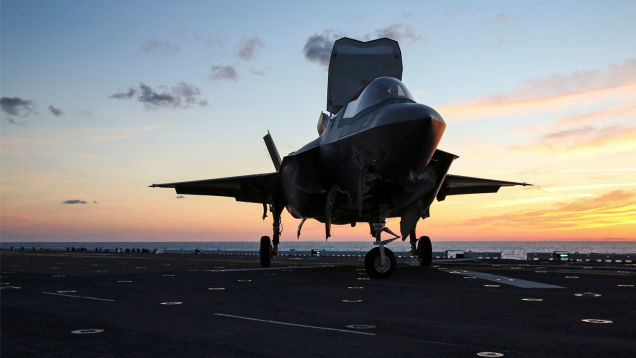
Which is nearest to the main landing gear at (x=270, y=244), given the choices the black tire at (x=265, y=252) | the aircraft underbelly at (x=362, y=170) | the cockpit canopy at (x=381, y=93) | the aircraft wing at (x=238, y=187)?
the black tire at (x=265, y=252)

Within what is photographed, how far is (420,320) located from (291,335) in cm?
205

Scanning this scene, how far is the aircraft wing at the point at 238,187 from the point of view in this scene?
20.7 m

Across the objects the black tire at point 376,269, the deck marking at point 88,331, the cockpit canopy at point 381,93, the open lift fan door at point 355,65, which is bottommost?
the deck marking at point 88,331

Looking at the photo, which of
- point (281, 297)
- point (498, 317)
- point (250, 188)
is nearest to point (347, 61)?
point (250, 188)

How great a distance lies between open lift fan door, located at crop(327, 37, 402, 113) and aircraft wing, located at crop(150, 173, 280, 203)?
12.9ft

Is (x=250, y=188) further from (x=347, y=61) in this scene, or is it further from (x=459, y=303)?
(x=459, y=303)

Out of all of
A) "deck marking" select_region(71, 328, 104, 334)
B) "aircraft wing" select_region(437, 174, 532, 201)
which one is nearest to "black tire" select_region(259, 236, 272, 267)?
"aircraft wing" select_region(437, 174, 532, 201)

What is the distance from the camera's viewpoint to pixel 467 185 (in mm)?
22875

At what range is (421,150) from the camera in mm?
12484

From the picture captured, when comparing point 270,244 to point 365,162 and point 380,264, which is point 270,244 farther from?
point 365,162

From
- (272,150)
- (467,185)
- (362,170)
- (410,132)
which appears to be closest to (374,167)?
(362,170)

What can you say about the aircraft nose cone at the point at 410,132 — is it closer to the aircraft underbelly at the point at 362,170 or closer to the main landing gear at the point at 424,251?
the aircraft underbelly at the point at 362,170

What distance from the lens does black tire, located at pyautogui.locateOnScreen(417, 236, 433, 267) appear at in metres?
21.6

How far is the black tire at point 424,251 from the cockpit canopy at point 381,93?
910 centimetres
